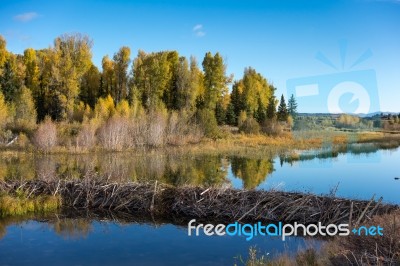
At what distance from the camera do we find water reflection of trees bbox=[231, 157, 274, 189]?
22188mm

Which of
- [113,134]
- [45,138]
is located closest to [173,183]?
[113,134]

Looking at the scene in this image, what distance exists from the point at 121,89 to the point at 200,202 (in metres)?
39.9

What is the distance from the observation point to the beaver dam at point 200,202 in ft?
43.4

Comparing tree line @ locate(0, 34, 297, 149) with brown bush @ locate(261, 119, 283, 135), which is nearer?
tree line @ locate(0, 34, 297, 149)

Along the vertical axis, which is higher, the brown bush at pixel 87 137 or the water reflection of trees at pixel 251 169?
the brown bush at pixel 87 137

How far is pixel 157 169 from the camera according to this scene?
26.5m

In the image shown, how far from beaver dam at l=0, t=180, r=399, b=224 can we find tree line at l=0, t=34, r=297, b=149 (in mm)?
24564

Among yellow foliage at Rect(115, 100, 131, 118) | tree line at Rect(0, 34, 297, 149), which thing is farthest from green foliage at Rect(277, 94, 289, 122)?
yellow foliage at Rect(115, 100, 131, 118)

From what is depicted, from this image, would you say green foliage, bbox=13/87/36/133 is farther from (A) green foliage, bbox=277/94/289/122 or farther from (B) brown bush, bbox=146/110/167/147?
(A) green foliage, bbox=277/94/289/122

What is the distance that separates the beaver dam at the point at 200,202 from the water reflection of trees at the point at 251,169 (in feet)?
18.6

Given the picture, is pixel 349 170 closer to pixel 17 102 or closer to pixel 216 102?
pixel 216 102

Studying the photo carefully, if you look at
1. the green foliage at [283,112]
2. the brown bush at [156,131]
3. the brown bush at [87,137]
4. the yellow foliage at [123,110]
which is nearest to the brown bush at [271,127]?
the green foliage at [283,112]

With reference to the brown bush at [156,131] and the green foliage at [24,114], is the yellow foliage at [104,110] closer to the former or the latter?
the brown bush at [156,131]

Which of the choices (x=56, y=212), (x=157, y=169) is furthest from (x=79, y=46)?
(x=56, y=212)
